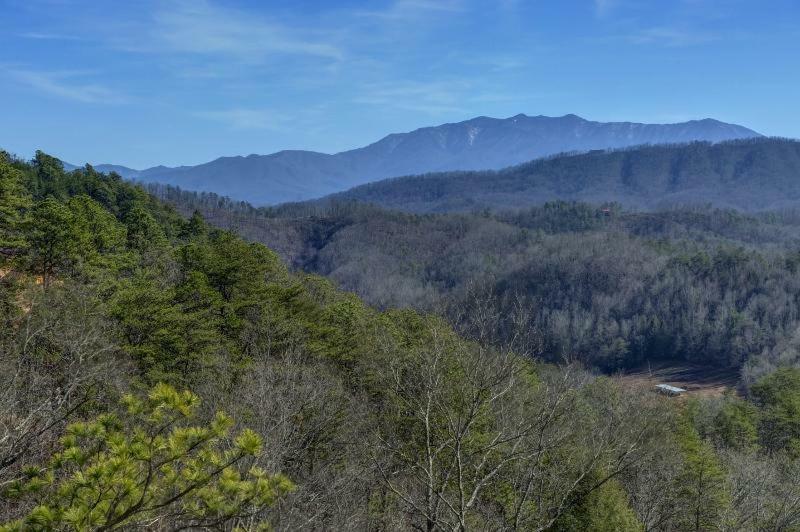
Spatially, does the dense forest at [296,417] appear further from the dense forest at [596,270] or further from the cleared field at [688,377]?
the cleared field at [688,377]

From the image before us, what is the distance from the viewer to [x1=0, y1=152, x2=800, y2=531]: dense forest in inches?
163

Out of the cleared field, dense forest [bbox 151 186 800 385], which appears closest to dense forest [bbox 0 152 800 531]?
dense forest [bbox 151 186 800 385]

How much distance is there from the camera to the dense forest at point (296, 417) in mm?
4133

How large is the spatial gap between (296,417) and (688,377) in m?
86.8

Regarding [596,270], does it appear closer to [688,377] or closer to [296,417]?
[688,377]

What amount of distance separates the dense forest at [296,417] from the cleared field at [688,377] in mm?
39195

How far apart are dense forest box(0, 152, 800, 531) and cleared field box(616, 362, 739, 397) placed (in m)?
39.2

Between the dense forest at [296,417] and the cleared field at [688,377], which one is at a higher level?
the dense forest at [296,417]

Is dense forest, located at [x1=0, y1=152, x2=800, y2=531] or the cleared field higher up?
dense forest, located at [x1=0, y1=152, x2=800, y2=531]

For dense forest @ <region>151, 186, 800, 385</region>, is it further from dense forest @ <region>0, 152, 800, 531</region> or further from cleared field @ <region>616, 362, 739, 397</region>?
dense forest @ <region>0, 152, 800, 531</region>

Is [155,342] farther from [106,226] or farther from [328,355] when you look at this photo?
[106,226]

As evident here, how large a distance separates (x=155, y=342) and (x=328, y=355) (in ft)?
21.2

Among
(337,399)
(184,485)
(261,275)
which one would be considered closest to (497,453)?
(337,399)

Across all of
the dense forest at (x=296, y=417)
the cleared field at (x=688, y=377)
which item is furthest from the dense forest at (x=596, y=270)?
the dense forest at (x=296, y=417)
